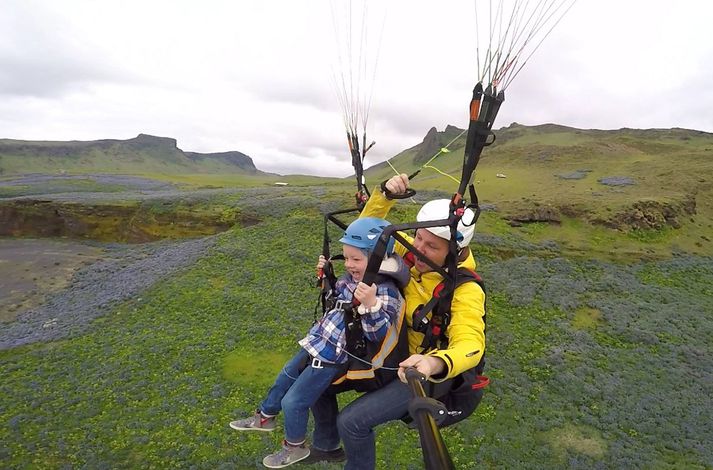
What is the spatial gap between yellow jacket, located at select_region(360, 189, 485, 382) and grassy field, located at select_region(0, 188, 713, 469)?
25.7 feet

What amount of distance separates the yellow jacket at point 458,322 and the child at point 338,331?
0.93 feet

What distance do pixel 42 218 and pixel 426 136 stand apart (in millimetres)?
140182

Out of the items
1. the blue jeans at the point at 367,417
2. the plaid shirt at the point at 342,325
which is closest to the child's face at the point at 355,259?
the plaid shirt at the point at 342,325

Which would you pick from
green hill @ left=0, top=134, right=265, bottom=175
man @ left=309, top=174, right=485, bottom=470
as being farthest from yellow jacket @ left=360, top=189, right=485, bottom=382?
green hill @ left=0, top=134, right=265, bottom=175

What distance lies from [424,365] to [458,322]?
93cm

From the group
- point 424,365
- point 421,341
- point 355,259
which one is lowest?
point 421,341

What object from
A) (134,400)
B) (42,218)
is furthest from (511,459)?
(42,218)

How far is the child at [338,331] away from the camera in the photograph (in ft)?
15.4

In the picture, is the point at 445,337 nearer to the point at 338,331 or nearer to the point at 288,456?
the point at 338,331

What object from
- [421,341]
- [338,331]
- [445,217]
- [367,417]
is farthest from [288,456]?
[445,217]

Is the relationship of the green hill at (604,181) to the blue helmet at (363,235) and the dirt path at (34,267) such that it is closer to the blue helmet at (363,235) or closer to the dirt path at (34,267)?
the blue helmet at (363,235)

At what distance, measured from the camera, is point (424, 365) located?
12.3 feet

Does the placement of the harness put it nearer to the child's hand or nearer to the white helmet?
the white helmet

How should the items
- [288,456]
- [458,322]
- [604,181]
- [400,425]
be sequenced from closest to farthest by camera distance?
1. [458,322]
2. [288,456]
3. [400,425]
4. [604,181]
